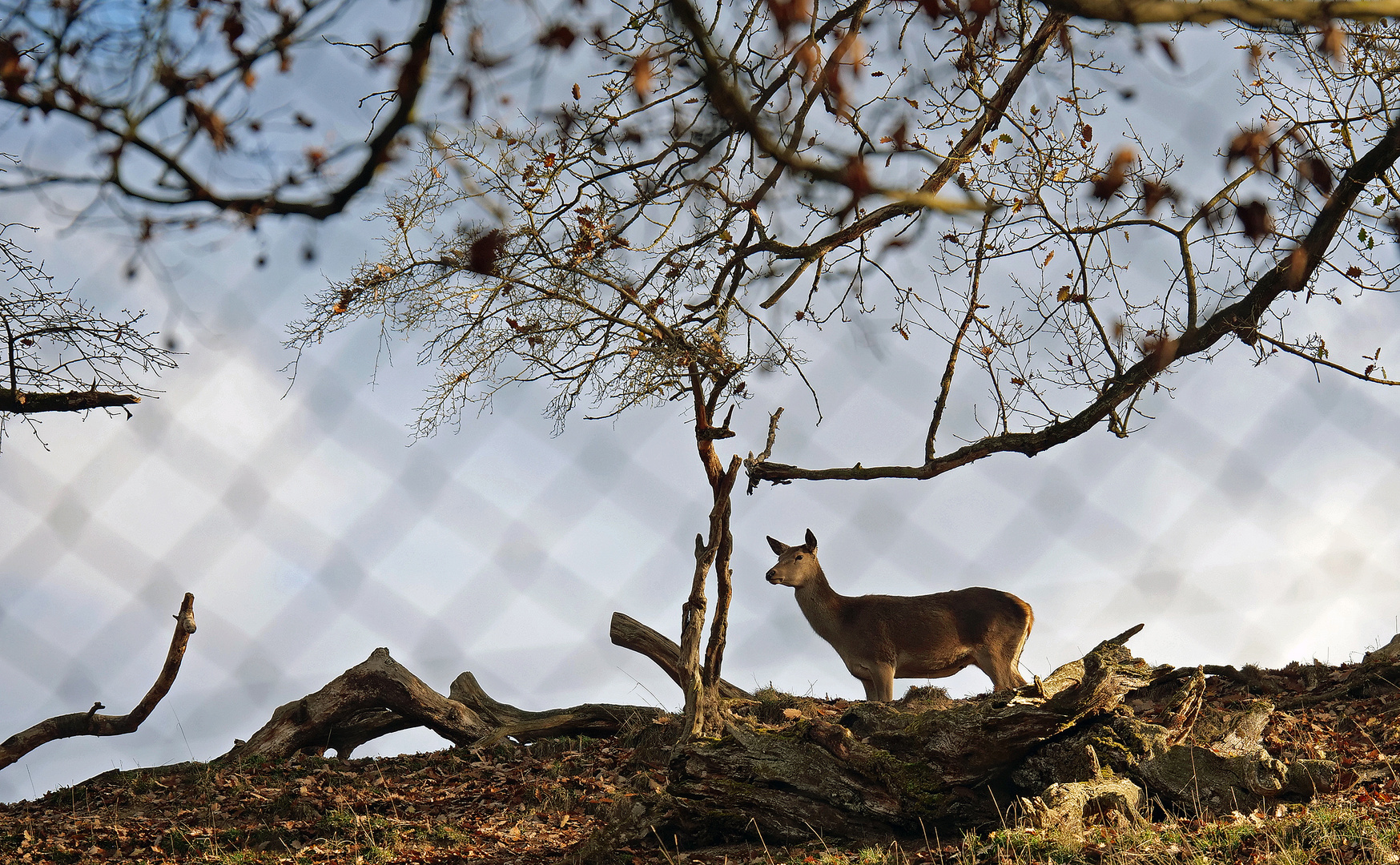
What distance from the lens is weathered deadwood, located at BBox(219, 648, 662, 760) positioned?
414 inches

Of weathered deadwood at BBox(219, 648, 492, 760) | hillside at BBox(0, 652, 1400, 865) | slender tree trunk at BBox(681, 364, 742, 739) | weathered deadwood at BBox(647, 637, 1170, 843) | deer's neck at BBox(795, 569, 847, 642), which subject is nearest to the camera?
hillside at BBox(0, 652, 1400, 865)

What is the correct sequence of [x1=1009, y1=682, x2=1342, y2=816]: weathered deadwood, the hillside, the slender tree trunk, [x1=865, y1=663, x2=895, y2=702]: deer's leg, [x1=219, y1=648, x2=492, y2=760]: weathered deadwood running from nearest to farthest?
the hillside, [x1=1009, y1=682, x2=1342, y2=816]: weathered deadwood, the slender tree trunk, [x1=219, y1=648, x2=492, y2=760]: weathered deadwood, [x1=865, y1=663, x2=895, y2=702]: deer's leg

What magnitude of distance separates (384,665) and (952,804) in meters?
6.40

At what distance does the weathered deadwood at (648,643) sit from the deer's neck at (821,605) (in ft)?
4.95

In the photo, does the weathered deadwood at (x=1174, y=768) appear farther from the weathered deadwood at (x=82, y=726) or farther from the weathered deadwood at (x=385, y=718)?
the weathered deadwood at (x=82, y=726)

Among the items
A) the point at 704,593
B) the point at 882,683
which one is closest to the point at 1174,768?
the point at 704,593

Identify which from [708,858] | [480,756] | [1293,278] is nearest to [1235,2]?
[1293,278]

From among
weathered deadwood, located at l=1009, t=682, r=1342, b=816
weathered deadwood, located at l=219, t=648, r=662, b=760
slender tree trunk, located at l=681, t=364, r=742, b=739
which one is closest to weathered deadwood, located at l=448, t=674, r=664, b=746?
weathered deadwood, located at l=219, t=648, r=662, b=760

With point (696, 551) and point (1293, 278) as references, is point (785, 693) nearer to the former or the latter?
point (696, 551)

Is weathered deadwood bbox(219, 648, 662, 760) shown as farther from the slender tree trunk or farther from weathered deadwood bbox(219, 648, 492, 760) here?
the slender tree trunk

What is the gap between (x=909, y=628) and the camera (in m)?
11.8

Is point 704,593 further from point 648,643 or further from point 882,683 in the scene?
point 882,683

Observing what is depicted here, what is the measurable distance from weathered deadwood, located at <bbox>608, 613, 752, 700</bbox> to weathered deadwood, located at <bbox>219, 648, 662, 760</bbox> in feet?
1.51

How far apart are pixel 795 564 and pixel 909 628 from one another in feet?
4.61
